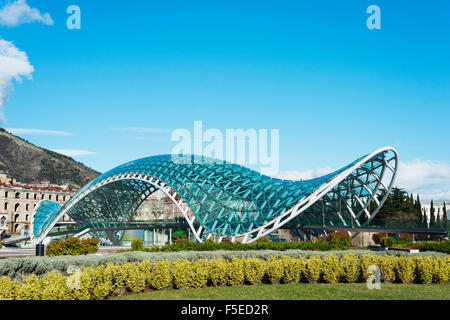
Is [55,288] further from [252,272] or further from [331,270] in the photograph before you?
[331,270]

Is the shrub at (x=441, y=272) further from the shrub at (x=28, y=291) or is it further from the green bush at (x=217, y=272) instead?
the shrub at (x=28, y=291)

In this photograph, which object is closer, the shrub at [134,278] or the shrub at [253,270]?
the shrub at [134,278]

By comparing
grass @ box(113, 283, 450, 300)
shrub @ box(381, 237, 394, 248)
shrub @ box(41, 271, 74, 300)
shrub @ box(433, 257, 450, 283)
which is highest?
shrub @ box(41, 271, 74, 300)

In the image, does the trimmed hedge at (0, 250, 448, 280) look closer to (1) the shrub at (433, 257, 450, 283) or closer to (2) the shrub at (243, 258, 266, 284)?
(2) the shrub at (243, 258, 266, 284)

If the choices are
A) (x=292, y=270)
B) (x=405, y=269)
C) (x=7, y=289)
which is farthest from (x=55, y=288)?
(x=405, y=269)

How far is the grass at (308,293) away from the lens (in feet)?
52.1

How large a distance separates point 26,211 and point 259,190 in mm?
88974

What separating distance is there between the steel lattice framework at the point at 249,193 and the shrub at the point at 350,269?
21959 millimetres

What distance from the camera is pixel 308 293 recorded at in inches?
657

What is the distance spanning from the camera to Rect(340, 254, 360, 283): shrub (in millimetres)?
19531

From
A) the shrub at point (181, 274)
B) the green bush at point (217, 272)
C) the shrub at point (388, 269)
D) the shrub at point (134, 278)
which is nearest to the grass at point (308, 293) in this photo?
the shrub at point (134, 278)

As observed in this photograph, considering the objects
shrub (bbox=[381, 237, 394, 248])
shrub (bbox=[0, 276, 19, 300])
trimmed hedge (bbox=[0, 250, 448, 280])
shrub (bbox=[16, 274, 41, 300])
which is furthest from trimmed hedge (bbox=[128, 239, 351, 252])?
shrub (bbox=[381, 237, 394, 248])
